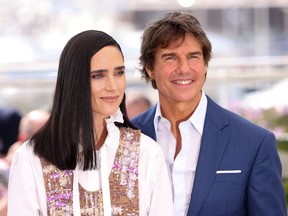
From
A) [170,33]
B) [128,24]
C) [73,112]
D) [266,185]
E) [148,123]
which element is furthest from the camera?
[128,24]

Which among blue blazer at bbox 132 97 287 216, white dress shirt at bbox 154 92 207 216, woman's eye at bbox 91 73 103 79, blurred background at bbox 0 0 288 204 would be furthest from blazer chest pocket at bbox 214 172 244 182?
blurred background at bbox 0 0 288 204

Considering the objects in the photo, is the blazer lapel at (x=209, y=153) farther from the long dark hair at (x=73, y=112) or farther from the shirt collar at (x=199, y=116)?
the long dark hair at (x=73, y=112)

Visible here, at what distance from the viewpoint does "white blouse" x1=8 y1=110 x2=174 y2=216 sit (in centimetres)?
252

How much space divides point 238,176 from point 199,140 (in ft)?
0.70

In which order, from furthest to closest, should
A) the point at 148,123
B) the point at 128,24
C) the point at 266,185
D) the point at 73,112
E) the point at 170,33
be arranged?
the point at 128,24 → the point at 148,123 → the point at 170,33 → the point at 266,185 → the point at 73,112

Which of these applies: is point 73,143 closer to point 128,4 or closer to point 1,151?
point 1,151

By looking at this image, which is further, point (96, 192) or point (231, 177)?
point (231, 177)

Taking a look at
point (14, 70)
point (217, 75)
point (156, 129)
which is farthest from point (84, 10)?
point (156, 129)

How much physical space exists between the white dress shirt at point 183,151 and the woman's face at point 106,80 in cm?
45

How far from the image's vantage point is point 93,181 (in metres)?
2.58

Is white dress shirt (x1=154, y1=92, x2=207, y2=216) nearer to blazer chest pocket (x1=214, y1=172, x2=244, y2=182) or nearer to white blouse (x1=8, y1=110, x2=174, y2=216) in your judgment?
blazer chest pocket (x1=214, y1=172, x2=244, y2=182)

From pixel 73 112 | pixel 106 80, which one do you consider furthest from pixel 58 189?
pixel 106 80

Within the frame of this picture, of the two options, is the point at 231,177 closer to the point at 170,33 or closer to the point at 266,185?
the point at 266,185

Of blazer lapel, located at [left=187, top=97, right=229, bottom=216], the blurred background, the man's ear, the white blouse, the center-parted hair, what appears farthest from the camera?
the blurred background
